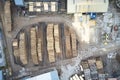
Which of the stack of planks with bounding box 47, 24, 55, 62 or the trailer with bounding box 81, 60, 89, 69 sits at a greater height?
the stack of planks with bounding box 47, 24, 55, 62

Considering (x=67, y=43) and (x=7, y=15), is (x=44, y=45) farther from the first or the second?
(x=7, y=15)

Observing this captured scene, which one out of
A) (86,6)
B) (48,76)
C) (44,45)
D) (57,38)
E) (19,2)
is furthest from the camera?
(44,45)

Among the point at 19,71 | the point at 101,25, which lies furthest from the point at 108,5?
the point at 19,71

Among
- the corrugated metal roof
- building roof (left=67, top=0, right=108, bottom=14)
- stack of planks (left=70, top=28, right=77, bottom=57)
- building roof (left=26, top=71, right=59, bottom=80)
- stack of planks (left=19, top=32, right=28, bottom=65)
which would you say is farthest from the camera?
stack of planks (left=70, top=28, right=77, bottom=57)

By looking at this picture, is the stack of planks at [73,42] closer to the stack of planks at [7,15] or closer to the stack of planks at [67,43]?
the stack of planks at [67,43]

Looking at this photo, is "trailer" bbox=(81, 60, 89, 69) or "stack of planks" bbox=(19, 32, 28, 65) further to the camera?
"trailer" bbox=(81, 60, 89, 69)

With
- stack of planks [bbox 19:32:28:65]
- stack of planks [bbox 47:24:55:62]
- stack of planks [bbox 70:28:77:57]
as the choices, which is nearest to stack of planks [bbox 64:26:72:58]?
stack of planks [bbox 70:28:77:57]

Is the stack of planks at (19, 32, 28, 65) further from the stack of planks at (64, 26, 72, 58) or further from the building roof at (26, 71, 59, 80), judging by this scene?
the stack of planks at (64, 26, 72, 58)

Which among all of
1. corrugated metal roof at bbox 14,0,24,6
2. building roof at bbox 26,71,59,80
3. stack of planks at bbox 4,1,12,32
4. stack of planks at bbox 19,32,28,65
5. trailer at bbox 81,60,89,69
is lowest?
building roof at bbox 26,71,59,80

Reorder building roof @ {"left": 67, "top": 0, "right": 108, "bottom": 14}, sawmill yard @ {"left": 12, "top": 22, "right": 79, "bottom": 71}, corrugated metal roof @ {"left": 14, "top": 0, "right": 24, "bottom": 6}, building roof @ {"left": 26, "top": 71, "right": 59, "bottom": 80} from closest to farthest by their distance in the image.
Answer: corrugated metal roof @ {"left": 14, "top": 0, "right": 24, "bottom": 6}
building roof @ {"left": 26, "top": 71, "right": 59, "bottom": 80}
building roof @ {"left": 67, "top": 0, "right": 108, "bottom": 14}
sawmill yard @ {"left": 12, "top": 22, "right": 79, "bottom": 71}

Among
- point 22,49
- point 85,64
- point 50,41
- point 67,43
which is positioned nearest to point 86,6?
point 67,43

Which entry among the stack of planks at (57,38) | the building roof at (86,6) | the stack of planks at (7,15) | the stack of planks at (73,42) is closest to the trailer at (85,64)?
the stack of planks at (73,42)
